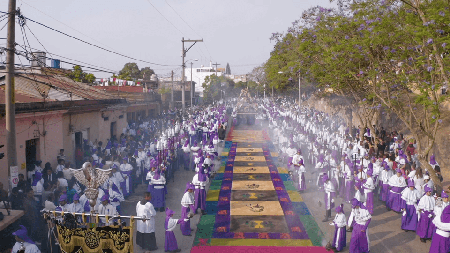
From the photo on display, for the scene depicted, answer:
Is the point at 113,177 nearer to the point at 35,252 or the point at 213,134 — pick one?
the point at 35,252

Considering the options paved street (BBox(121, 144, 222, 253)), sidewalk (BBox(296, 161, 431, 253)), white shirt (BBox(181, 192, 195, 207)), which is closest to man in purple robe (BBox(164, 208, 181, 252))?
paved street (BBox(121, 144, 222, 253))

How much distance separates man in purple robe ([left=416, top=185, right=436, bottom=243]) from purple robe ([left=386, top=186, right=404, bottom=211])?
2.03 m

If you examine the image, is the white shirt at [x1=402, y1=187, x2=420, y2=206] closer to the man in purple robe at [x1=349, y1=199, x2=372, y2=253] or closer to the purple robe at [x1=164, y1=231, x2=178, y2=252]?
the man in purple robe at [x1=349, y1=199, x2=372, y2=253]

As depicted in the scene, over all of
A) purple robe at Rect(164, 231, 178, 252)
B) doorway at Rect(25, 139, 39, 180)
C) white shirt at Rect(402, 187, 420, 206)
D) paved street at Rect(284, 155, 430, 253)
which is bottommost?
paved street at Rect(284, 155, 430, 253)

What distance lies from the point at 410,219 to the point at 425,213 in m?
0.91

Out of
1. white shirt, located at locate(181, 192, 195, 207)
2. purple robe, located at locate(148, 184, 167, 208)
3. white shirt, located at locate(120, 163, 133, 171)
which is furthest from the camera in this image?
white shirt, located at locate(120, 163, 133, 171)

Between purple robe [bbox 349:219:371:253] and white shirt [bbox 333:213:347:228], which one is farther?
white shirt [bbox 333:213:347:228]

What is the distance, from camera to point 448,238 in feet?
29.0

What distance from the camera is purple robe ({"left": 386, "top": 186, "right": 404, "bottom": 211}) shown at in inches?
482

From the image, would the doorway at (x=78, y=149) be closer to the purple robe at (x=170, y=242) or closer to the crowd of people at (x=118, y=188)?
the crowd of people at (x=118, y=188)

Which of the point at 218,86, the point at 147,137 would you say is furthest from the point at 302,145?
the point at 218,86

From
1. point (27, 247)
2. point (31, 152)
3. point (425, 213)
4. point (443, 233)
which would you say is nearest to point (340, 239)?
point (443, 233)

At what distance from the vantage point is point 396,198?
12359mm

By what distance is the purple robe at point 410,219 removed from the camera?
10766mm
